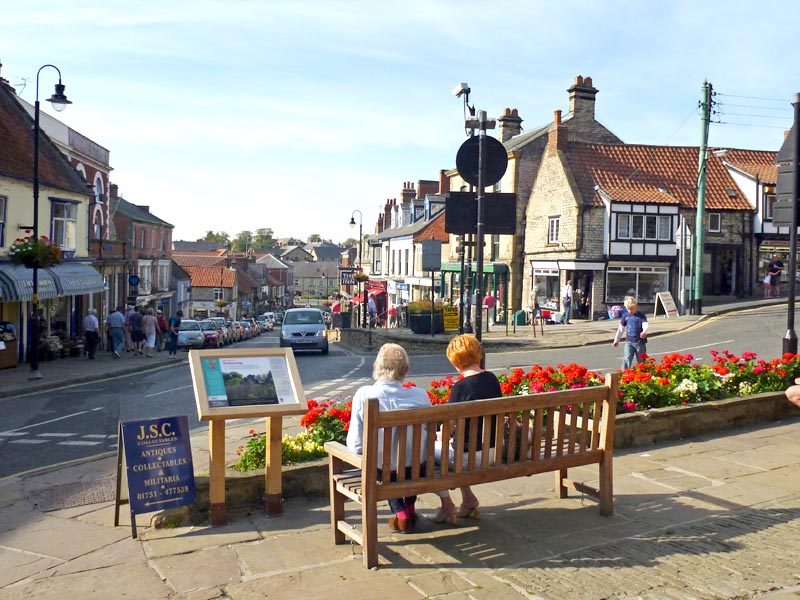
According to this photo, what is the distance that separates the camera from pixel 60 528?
230 inches

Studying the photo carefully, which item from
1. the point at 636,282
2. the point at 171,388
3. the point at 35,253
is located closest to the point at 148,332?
the point at 35,253

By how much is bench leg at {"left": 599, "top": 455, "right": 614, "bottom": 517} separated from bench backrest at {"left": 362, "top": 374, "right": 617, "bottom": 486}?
0.36ft

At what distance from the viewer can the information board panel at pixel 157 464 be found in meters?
5.41

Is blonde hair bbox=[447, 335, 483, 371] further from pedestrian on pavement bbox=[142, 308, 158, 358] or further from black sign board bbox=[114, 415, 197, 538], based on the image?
pedestrian on pavement bbox=[142, 308, 158, 358]

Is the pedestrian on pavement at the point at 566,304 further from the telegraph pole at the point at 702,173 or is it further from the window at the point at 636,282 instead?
the telegraph pole at the point at 702,173

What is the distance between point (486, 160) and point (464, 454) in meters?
4.91

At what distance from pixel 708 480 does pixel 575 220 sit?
92.8 ft

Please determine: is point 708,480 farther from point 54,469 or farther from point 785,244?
point 785,244

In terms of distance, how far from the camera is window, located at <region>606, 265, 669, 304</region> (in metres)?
34.0

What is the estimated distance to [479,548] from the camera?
508 cm

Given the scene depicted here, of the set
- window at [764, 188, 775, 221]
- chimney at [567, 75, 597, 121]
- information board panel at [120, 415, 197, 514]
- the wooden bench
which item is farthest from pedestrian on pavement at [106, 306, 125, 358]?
Answer: window at [764, 188, 775, 221]

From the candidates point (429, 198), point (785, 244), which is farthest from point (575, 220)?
point (429, 198)

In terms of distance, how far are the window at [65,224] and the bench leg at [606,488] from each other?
25120 mm

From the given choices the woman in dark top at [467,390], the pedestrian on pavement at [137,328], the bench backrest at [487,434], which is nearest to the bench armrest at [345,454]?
the bench backrest at [487,434]
